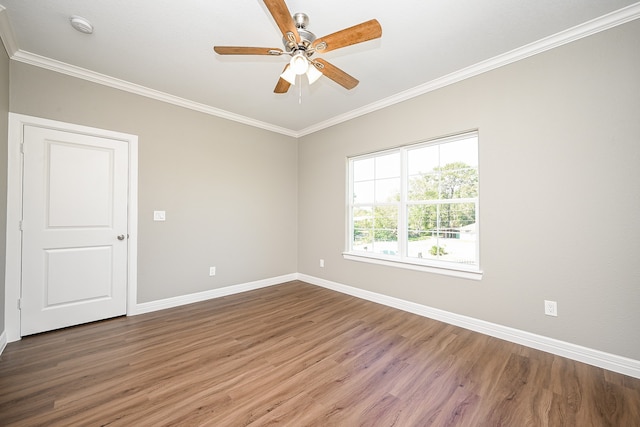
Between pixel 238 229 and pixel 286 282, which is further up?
pixel 238 229

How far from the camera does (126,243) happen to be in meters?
3.03

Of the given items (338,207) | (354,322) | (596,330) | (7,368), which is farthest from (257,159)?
(596,330)

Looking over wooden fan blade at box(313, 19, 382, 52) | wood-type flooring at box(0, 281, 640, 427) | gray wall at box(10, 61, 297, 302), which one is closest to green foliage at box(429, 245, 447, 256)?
wood-type flooring at box(0, 281, 640, 427)

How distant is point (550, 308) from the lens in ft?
7.37

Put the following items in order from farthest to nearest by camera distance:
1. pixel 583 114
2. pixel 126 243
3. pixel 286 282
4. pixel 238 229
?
pixel 286 282
pixel 238 229
pixel 126 243
pixel 583 114

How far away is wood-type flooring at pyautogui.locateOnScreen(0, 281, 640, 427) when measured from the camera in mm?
1534

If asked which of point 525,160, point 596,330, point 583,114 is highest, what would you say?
point 583,114

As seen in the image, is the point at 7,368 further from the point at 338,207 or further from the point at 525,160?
the point at 525,160

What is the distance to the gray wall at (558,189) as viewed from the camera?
1.96 metres

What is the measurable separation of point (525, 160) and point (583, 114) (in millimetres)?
506

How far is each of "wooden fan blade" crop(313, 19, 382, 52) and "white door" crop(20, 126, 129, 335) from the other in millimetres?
2749

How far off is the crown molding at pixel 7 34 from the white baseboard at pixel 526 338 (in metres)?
4.50

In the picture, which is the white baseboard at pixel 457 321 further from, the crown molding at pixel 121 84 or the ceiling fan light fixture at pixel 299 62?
the ceiling fan light fixture at pixel 299 62

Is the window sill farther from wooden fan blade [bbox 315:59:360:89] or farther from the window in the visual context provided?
wooden fan blade [bbox 315:59:360:89]
